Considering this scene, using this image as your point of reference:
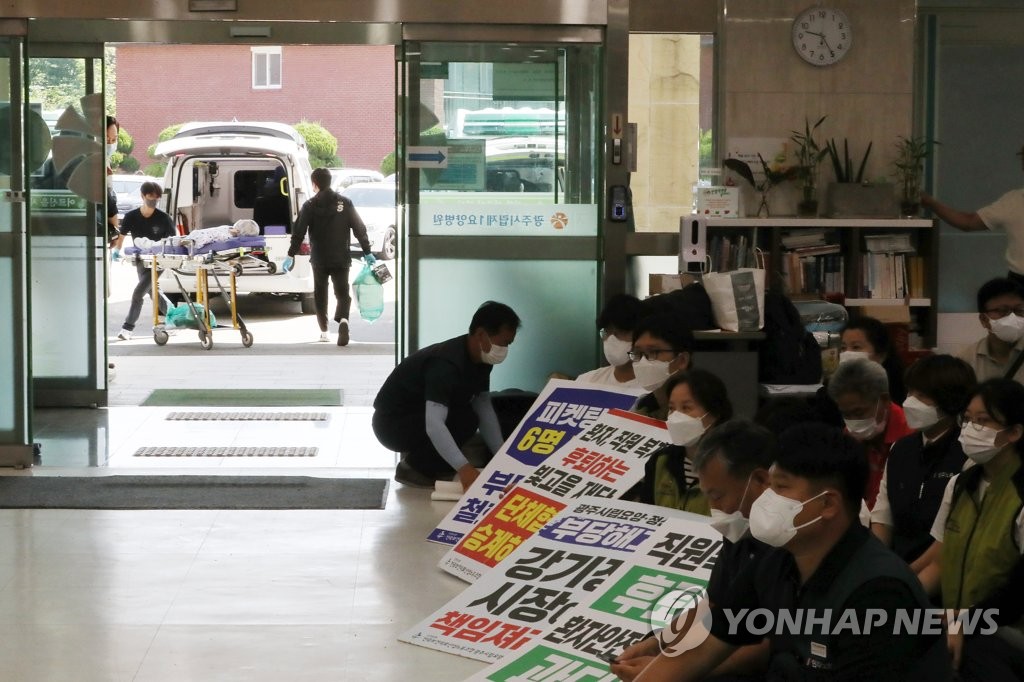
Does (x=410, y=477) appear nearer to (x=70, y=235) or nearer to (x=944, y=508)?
(x=70, y=235)

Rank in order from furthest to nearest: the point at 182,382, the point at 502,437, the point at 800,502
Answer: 1. the point at 182,382
2. the point at 502,437
3. the point at 800,502

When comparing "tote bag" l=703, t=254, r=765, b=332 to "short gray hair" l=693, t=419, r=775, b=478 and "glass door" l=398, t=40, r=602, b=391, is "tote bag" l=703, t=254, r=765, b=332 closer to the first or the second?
"glass door" l=398, t=40, r=602, b=391

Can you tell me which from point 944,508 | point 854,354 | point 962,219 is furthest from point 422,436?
point 944,508

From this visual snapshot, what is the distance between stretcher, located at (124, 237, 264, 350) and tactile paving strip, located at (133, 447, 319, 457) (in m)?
4.61

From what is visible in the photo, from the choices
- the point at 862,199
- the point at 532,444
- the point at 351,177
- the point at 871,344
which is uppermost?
the point at 351,177

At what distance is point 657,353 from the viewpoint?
5434 mm

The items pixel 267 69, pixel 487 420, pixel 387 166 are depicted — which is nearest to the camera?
pixel 487 420

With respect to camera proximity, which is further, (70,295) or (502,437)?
(70,295)

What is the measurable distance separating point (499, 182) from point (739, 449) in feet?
13.5

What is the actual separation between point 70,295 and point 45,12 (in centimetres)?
224

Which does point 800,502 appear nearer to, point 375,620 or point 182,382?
point 375,620

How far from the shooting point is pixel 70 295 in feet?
28.6

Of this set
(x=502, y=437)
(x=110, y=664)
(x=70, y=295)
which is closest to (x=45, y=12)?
(x=70, y=295)

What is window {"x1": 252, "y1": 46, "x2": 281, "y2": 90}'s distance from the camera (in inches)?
1201
